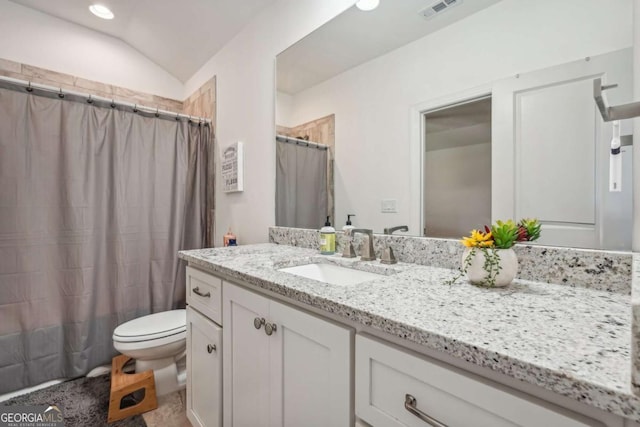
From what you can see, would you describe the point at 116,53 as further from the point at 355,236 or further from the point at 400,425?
the point at 400,425

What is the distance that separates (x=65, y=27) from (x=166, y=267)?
204cm

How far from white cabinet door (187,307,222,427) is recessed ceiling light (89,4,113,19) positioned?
2304 millimetres

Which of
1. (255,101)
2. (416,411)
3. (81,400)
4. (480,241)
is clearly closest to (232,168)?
(255,101)

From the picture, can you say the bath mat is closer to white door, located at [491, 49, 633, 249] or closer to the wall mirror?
the wall mirror

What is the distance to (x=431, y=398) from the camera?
491mm

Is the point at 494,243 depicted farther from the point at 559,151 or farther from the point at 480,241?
the point at 559,151

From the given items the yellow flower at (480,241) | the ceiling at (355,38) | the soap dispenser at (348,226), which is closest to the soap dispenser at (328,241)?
the soap dispenser at (348,226)

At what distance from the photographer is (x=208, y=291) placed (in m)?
1.19

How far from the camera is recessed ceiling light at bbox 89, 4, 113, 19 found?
2104mm

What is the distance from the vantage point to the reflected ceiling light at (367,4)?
4.05ft

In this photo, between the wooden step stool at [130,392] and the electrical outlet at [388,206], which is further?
the wooden step stool at [130,392]

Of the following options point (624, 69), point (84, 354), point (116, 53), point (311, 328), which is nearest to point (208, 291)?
point (311, 328)

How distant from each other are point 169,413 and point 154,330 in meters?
0.44

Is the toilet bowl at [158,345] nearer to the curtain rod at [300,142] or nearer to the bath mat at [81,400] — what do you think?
the bath mat at [81,400]
